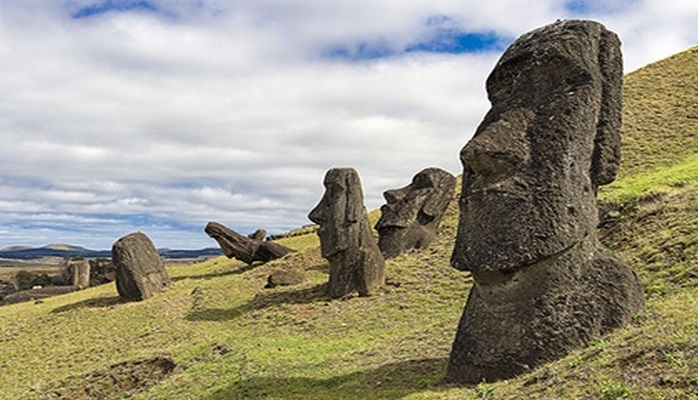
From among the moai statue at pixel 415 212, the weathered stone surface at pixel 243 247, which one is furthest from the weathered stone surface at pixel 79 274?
the moai statue at pixel 415 212

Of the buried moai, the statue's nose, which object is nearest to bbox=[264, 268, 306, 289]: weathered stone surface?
the buried moai

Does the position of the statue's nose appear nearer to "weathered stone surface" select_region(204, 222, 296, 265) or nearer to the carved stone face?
the carved stone face

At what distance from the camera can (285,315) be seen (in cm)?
1823

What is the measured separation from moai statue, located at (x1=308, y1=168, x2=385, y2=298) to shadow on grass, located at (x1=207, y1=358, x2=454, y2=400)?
856 cm

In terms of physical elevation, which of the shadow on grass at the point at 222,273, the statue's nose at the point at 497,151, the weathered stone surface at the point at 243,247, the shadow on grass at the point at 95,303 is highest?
the statue's nose at the point at 497,151

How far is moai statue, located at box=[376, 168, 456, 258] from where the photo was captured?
2500 centimetres

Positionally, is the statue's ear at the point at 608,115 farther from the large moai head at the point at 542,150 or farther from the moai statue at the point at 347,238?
the moai statue at the point at 347,238

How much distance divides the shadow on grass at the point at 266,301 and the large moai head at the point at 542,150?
453 inches

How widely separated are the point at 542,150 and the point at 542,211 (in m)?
0.92

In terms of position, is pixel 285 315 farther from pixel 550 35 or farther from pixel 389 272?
pixel 550 35

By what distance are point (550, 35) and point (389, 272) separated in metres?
13.7

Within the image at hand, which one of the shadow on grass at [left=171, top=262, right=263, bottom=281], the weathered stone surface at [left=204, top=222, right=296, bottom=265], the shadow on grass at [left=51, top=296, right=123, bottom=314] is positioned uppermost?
the weathered stone surface at [left=204, top=222, right=296, bottom=265]

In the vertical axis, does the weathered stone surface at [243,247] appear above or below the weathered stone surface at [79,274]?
above

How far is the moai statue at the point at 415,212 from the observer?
2500 centimetres
